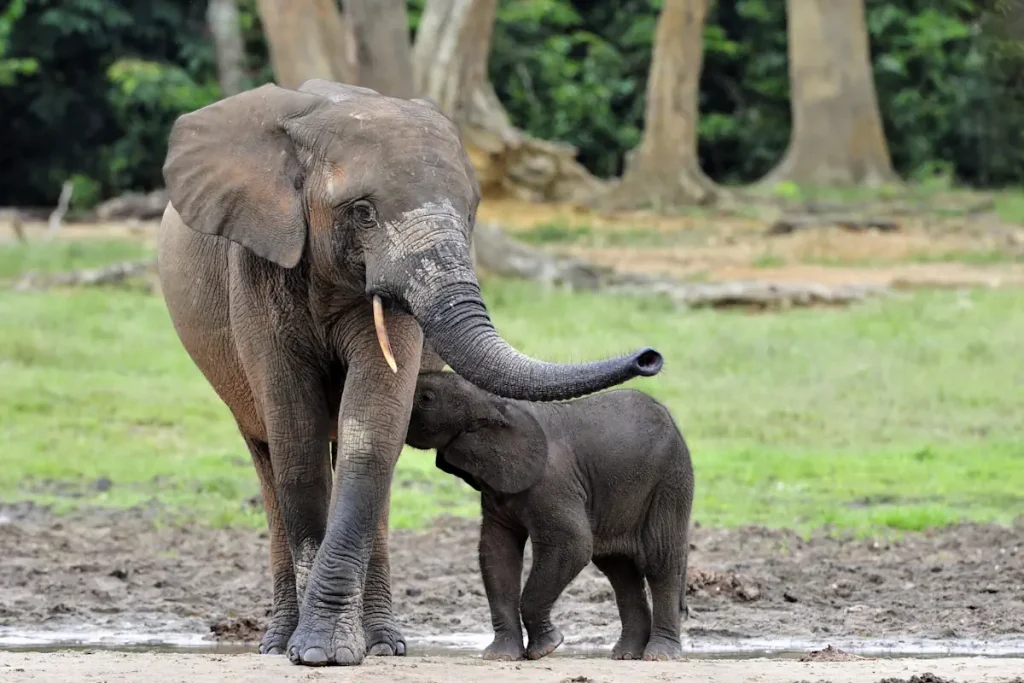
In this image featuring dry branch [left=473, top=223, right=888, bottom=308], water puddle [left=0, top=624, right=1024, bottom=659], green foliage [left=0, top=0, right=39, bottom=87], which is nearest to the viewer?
water puddle [left=0, top=624, right=1024, bottom=659]

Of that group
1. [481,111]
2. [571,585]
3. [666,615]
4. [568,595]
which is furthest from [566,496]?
[481,111]

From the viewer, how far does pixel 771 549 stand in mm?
9773

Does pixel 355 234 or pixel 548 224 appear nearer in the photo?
pixel 355 234

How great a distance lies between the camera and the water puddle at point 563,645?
7641 mm

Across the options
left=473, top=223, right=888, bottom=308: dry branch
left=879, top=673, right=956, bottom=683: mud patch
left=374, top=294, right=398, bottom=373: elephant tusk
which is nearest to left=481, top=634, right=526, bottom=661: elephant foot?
left=374, top=294, right=398, bottom=373: elephant tusk

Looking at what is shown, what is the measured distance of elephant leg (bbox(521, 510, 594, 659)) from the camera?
6.88 m

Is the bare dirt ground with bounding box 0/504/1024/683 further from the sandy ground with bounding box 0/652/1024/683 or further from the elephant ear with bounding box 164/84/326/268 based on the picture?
the elephant ear with bounding box 164/84/326/268

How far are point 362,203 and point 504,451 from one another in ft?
3.92

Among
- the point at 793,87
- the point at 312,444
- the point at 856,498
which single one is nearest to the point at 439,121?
the point at 312,444

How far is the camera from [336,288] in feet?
21.2

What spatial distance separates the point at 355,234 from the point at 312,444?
0.84 m

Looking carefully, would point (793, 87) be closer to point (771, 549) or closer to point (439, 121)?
point (771, 549)

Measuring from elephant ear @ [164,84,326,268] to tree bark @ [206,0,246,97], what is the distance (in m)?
23.6

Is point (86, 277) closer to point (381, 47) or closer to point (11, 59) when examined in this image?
point (381, 47)
